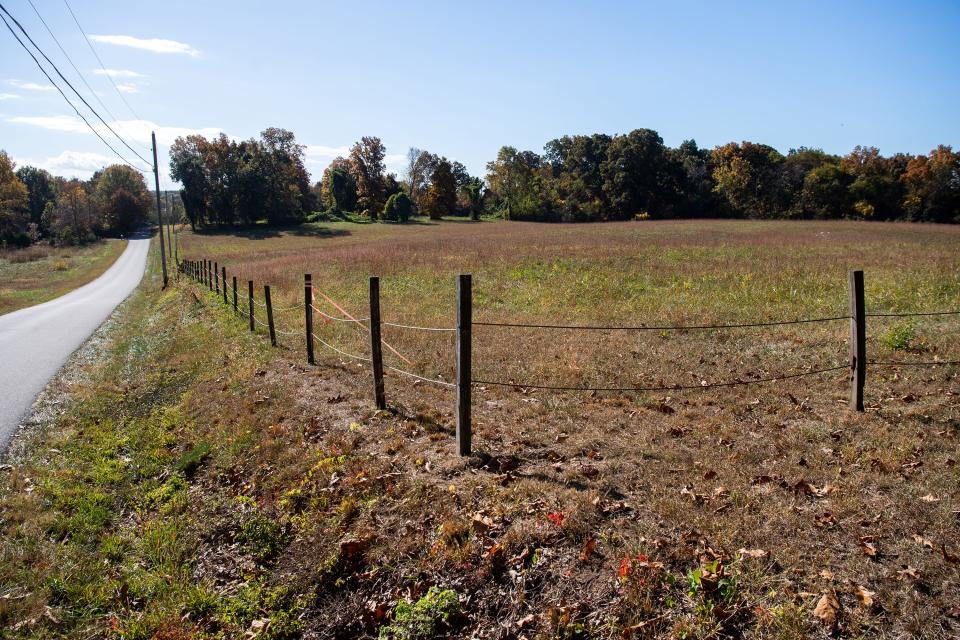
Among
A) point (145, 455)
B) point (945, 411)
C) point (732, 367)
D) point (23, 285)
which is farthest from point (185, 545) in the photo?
point (23, 285)

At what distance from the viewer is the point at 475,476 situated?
→ 5.70m

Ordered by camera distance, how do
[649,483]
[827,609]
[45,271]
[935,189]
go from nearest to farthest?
1. [827,609]
2. [649,483]
3. [45,271]
4. [935,189]

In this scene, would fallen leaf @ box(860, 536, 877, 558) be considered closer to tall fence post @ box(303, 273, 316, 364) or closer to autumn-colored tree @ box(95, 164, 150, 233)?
tall fence post @ box(303, 273, 316, 364)

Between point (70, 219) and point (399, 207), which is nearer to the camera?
point (70, 219)

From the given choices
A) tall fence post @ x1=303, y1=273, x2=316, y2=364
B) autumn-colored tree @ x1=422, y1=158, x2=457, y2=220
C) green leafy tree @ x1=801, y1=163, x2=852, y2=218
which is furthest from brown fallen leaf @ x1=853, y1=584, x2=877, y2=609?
autumn-colored tree @ x1=422, y1=158, x2=457, y2=220

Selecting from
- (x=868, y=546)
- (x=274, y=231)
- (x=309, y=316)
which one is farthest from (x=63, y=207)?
(x=868, y=546)

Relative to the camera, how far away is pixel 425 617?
404cm

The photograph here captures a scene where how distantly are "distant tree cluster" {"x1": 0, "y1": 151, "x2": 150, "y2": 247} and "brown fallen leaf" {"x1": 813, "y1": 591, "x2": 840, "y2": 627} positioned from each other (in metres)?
86.1

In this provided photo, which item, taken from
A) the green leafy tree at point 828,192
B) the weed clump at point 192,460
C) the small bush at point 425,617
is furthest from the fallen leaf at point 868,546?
the green leafy tree at point 828,192

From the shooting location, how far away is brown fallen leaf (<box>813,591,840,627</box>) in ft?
11.7

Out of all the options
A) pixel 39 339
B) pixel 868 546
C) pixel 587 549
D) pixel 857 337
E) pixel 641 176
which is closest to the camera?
pixel 868 546

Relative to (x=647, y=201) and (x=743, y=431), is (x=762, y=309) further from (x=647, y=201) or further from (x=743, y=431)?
(x=647, y=201)

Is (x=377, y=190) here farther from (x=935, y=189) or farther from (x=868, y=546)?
(x=868, y=546)

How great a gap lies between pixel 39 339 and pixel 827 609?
64.3ft
